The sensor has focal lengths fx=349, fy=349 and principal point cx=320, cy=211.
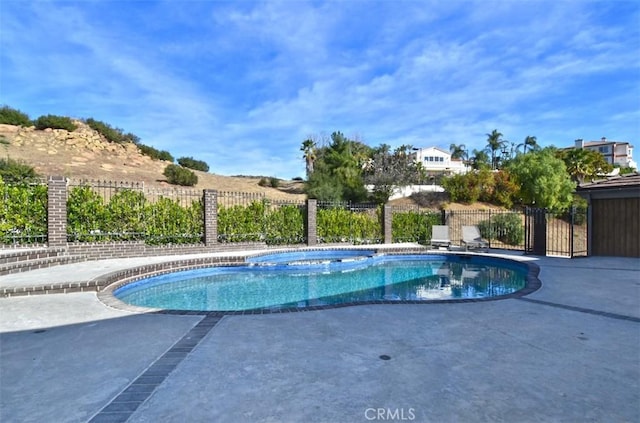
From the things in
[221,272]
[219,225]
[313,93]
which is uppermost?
[313,93]

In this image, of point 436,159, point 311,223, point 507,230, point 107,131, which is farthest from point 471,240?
point 436,159

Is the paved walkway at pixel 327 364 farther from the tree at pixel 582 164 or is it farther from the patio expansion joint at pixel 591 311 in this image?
the tree at pixel 582 164

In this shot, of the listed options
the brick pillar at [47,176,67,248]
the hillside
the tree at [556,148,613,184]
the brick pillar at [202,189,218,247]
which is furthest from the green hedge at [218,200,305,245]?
the tree at [556,148,613,184]

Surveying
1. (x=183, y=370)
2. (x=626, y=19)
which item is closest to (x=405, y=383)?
(x=183, y=370)

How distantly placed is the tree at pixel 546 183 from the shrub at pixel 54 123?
4232 centimetres

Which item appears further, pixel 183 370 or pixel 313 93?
pixel 313 93

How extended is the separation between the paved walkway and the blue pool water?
7.25 ft

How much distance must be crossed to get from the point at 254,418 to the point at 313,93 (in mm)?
18096

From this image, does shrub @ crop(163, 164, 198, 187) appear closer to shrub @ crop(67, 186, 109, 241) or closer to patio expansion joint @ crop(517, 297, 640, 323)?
shrub @ crop(67, 186, 109, 241)

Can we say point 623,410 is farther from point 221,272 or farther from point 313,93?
point 313,93

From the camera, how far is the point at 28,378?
307 cm

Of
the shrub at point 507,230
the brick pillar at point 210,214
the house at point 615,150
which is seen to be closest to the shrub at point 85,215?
the brick pillar at point 210,214

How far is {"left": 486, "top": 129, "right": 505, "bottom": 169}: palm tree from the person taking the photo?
214 feet

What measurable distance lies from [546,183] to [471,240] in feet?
60.2
